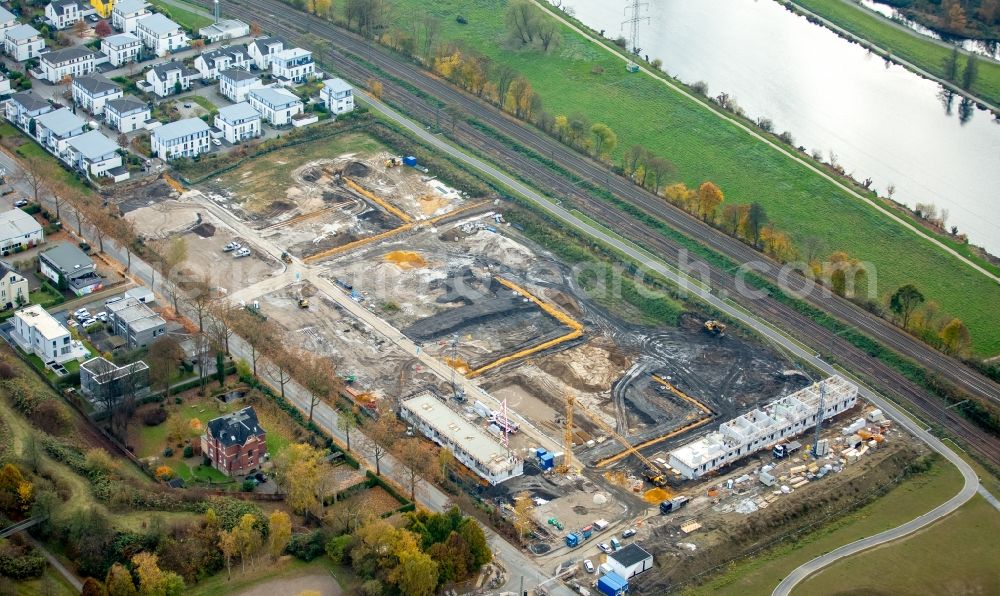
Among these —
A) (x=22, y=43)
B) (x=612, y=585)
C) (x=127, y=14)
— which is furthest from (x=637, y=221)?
(x=22, y=43)

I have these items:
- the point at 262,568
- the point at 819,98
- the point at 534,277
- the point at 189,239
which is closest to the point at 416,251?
the point at 534,277

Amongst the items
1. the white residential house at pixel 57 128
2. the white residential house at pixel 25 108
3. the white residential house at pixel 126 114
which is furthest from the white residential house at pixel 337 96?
the white residential house at pixel 25 108

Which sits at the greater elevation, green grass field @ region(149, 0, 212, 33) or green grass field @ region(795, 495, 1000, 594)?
green grass field @ region(149, 0, 212, 33)

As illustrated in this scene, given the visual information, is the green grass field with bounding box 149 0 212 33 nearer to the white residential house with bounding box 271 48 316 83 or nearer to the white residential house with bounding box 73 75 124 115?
the white residential house with bounding box 271 48 316 83

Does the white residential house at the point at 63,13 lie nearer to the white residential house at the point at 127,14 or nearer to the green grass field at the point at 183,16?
the white residential house at the point at 127,14

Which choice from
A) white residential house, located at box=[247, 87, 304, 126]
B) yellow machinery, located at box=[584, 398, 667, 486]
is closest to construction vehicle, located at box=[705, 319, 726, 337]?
yellow machinery, located at box=[584, 398, 667, 486]

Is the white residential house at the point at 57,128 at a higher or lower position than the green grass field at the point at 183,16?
lower

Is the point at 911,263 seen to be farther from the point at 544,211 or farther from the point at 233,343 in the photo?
the point at 233,343
